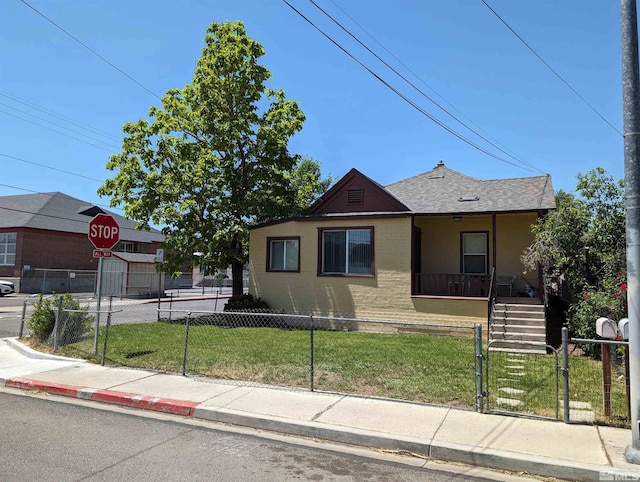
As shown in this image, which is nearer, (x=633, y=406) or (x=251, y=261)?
(x=633, y=406)

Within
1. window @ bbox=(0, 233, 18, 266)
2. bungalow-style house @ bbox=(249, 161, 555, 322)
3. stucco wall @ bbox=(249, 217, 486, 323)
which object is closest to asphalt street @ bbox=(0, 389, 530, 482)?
stucco wall @ bbox=(249, 217, 486, 323)

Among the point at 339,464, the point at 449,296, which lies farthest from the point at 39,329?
the point at 449,296

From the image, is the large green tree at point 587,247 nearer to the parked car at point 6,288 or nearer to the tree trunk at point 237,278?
the tree trunk at point 237,278

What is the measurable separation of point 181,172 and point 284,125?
4.52 m

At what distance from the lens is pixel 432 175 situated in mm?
19641

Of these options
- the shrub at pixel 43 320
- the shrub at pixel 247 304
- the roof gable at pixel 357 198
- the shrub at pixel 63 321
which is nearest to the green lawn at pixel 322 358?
the shrub at pixel 63 321

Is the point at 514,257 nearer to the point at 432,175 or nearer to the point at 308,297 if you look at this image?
the point at 432,175

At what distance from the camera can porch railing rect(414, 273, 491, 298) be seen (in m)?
15.1

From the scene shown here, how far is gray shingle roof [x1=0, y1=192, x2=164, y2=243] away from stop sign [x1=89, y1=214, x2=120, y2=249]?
3314cm

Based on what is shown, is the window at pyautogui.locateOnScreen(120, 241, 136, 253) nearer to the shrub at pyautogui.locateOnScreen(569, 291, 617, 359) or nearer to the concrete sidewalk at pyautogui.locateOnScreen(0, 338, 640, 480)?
the concrete sidewalk at pyautogui.locateOnScreen(0, 338, 640, 480)

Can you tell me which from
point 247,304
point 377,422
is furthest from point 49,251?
point 377,422

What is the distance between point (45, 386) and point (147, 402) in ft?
7.82

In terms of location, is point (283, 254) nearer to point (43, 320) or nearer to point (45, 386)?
point (43, 320)

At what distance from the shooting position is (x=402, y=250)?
1512cm
